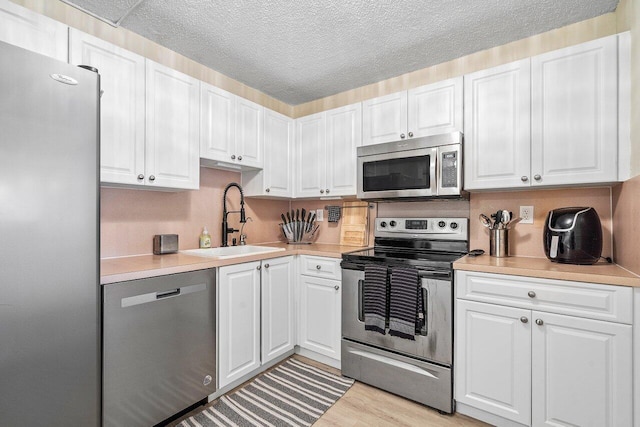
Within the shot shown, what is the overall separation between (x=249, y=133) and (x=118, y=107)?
0.99 meters

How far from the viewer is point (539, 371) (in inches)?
63.0

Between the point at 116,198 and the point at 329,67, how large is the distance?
187 cm

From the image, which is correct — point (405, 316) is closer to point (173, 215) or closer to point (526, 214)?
point (526, 214)

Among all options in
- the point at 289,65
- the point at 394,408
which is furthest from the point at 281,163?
the point at 394,408

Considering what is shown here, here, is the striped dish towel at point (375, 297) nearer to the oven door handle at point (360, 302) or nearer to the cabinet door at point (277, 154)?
the oven door handle at point (360, 302)

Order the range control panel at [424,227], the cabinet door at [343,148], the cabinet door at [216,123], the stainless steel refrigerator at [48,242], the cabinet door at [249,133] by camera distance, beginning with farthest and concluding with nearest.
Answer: the cabinet door at [343,148] → the cabinet door at [249,133] → the range control panel at [424,227] → the cabinet door at [216,123] → the stainless steel refrigerator at [48,242]

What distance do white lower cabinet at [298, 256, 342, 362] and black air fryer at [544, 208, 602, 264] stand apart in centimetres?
138

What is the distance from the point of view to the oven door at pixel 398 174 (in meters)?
2.18

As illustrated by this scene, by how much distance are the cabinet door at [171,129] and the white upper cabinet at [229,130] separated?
8 centimetres

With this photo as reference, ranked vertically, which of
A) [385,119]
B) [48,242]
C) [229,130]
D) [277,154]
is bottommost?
[48,242]

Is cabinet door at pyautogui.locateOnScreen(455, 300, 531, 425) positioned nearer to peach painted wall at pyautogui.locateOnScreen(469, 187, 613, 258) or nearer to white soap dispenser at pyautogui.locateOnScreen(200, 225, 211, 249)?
peach painted wall at pyautogui.locateOnScreen(469, 187, 613, 258)

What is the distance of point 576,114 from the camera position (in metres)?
1.77

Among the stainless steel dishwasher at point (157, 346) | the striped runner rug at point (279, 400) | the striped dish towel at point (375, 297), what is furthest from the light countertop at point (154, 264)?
the striped runner rug at point (279, 400)

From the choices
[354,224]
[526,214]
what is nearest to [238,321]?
[354,224]
